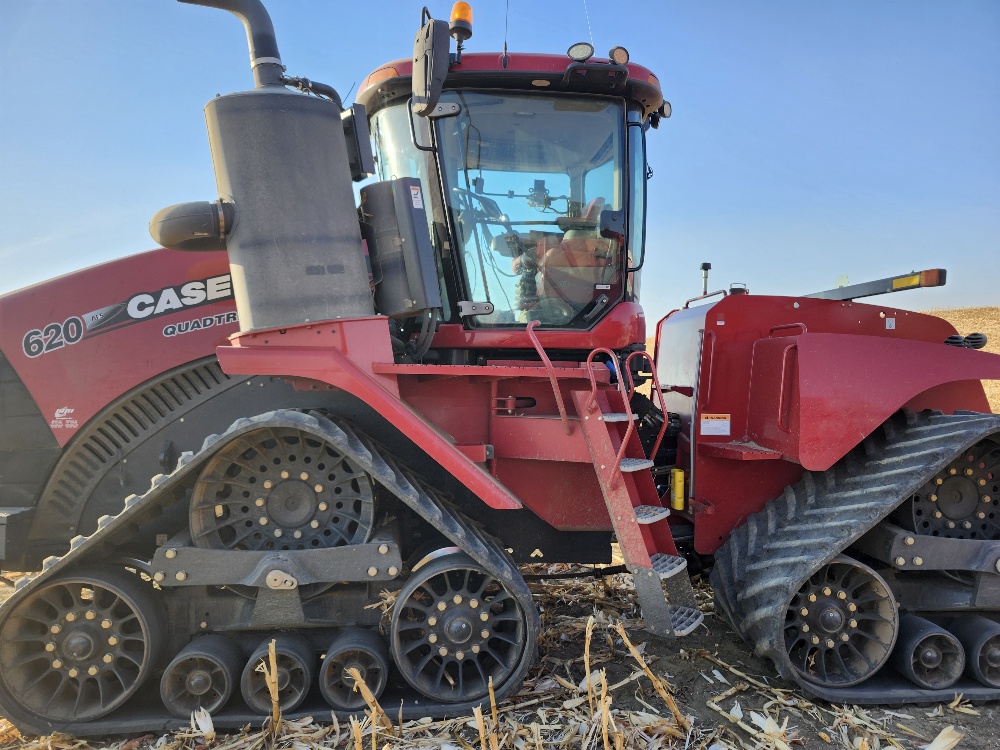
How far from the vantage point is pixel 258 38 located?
3258 mm

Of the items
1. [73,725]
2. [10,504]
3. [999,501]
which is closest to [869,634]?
[999,501]

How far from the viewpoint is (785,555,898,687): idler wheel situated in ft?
10.8

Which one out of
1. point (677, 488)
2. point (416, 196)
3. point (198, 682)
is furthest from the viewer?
point (677, 488)

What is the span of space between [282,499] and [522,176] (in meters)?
2.19

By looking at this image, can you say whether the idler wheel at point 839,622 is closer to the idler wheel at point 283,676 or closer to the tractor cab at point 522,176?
the tractor cab at point 522,176

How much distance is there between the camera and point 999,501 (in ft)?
11.5

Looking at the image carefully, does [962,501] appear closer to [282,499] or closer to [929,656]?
[929,656]

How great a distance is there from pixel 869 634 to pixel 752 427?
1192 mm

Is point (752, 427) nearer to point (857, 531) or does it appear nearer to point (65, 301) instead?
point (857, 531)

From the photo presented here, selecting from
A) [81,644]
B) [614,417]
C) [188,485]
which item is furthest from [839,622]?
[81,644]

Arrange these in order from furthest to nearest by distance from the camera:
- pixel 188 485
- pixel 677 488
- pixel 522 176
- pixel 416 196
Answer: pixel 677 488
pixel 522 176
pixel 416 196
pixel 188 485

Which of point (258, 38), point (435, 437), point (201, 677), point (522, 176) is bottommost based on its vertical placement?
point (201, 677)

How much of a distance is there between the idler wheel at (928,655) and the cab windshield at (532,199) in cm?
231

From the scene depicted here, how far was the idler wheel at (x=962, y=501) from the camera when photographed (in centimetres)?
346
